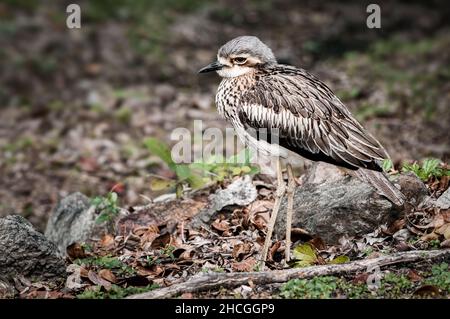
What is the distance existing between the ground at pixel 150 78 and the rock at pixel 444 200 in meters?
3.44

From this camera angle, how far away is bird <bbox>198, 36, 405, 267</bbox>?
5938mm

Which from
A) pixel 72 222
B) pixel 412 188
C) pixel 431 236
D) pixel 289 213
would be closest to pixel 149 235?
pixel 72 222

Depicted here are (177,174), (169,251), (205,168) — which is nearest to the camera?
(169,251)

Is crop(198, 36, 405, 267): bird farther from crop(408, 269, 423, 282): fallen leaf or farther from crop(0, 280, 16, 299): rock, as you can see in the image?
crop(0, 280, 16, 299): rock

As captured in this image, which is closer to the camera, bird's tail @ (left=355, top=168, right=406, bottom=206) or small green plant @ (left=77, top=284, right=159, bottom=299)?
small green plant @ (left=77, top=284, right=159, bottom=299)

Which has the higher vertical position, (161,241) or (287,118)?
(287,118)

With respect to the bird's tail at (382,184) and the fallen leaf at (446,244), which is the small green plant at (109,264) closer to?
the bird's tail at (382,184)

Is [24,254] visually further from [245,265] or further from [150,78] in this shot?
[150,78]

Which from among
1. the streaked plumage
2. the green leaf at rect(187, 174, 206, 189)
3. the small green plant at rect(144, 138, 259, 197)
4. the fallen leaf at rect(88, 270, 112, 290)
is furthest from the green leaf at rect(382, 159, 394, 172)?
the fallen leaf at rect(88, 270, 112, 290)

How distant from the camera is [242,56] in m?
6.38

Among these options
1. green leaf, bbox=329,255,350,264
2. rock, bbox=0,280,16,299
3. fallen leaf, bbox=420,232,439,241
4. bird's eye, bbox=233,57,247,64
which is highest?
bird's eye, bbox=233,57,247,64

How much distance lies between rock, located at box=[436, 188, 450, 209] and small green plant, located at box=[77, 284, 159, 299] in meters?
2.51

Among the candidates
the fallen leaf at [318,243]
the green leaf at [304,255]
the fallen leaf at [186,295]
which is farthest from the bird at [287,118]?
the fallen leaf at [186,295]

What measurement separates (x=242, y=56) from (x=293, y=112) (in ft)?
2.24
